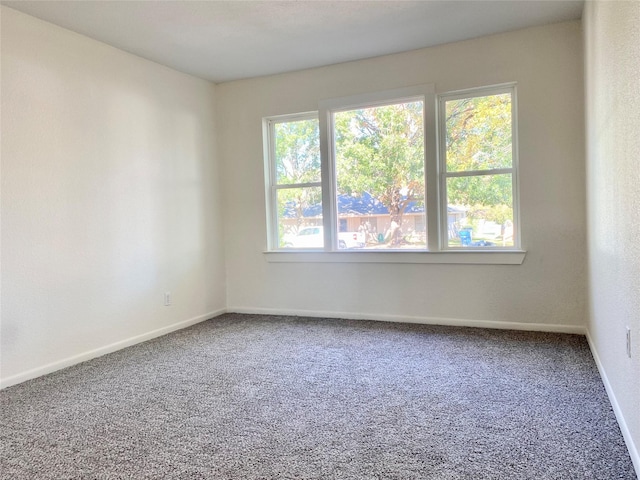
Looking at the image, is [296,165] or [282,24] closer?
[282,24]

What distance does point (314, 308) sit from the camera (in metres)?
4.50

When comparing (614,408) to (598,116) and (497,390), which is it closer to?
(497,390)

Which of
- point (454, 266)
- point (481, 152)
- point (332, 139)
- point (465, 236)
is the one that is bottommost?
point (454, 266)

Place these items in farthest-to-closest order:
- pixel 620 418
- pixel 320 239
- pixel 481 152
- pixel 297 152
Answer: pixel 297 152 → pixel 320 239 → pixel 481 152 → pixel 620 418

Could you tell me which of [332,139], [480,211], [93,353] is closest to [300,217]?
[332,139]

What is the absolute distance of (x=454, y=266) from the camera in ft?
12.8

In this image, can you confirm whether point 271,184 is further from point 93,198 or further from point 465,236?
point 465,236

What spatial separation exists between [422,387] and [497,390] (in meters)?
0.41

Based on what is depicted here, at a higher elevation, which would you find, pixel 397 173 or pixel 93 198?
pixel 397 173

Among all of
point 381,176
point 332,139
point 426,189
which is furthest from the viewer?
point 332,139

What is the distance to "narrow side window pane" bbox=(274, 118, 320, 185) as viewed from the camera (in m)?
4.50

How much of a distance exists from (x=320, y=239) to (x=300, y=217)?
33cm

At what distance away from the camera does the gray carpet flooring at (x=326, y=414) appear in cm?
173

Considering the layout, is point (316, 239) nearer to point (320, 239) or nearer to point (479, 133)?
point (320, 239)
